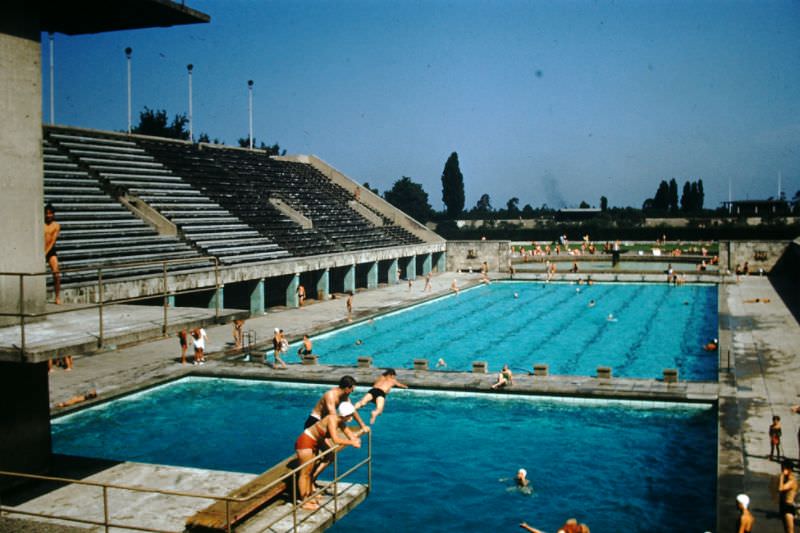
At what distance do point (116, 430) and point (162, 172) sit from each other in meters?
21.6

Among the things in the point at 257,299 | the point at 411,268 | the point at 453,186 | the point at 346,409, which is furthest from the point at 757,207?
→ the point at 346,409

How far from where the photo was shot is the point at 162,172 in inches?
1398

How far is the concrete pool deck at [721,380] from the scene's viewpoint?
1243 cm

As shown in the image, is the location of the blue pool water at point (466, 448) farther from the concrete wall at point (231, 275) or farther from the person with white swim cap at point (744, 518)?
the concrete wall at point (231, 275)

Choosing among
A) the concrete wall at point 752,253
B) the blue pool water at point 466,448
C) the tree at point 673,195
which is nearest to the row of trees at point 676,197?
the tree at point 673,195

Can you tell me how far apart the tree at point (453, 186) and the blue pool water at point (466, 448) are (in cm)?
6281

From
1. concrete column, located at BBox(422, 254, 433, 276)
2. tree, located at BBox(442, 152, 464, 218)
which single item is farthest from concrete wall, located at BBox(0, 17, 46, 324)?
tree, located at BBox(442, 152, 464, 218)

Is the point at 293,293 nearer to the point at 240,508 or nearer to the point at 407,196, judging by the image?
the point at 240,508

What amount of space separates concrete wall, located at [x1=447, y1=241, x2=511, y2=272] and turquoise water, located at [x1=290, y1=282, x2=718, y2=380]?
12.2 m

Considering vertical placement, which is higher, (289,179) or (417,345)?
(289,179)

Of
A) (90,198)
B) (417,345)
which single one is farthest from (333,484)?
(90,198)

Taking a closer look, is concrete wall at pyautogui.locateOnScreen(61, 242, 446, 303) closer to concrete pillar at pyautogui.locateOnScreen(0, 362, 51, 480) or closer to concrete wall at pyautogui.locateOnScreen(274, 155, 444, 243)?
concrete pillar at pyautogui.locateOnScreen(0, 362, 51, 480)

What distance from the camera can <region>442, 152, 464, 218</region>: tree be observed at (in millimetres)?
81062

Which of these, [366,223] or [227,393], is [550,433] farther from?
[366,223]
